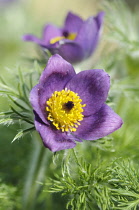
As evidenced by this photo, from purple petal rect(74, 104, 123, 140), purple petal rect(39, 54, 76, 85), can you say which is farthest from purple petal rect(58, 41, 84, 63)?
purple petal rect(74, 104, 123, 140)

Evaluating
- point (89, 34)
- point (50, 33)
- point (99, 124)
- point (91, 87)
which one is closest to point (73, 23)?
point (50, 33)

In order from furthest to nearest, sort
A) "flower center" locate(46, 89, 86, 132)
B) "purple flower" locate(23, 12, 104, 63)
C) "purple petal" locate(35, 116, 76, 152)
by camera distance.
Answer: "purple flower" locate(23, 12, 104, 63), "flower center" locate(46, 89, 86, 132), "purple petal" locate(35, 116, 76, 152)

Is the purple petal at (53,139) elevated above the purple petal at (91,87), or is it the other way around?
the purple petal at (91,87)

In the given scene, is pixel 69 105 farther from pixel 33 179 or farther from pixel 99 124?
pixel 33 179

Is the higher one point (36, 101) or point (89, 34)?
point (89, 34)

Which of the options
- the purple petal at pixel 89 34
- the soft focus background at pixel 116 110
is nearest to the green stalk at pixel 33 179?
the soft focus background at pixel 116 110

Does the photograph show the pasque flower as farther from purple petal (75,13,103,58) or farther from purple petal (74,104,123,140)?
purple petal (75,13,103,58)

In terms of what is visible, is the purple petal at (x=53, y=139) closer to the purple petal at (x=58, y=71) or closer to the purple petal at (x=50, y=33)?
the purple petal at (x=58, y=71)
